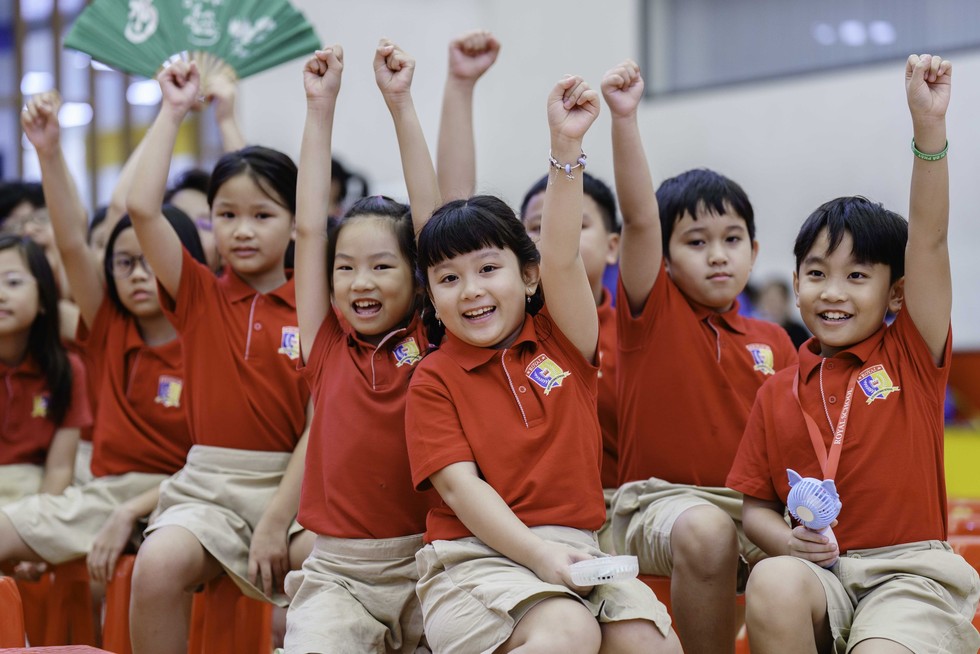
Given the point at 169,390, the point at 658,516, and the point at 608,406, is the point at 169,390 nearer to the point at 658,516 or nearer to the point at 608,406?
the point at 608,406

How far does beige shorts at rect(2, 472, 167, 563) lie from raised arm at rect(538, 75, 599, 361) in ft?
4.53

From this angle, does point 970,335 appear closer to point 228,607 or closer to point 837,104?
point 837,104

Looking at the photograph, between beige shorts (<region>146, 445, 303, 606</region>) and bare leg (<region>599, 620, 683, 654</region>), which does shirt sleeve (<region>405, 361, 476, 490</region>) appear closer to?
bare leg (<region>599, 620, 683, 654</region>)

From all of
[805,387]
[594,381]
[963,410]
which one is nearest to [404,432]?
[594,381]

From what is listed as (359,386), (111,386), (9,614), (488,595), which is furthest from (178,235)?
(488,595)

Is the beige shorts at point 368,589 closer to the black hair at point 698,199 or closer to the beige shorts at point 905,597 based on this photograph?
the beige shorts at point 905,597

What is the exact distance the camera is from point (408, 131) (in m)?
2.44

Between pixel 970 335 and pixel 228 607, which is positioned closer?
pixel 228 607

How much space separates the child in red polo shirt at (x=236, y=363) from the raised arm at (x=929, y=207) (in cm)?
140

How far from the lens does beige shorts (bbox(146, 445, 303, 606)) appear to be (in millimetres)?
2496

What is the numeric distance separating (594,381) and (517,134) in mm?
6965

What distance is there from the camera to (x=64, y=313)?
11.7ft

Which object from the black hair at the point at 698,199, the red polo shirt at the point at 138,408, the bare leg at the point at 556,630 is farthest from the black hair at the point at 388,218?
the bare leg at the point at 556,630

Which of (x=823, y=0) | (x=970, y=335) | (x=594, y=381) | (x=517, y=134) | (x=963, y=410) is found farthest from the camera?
(x=517, y=134)
